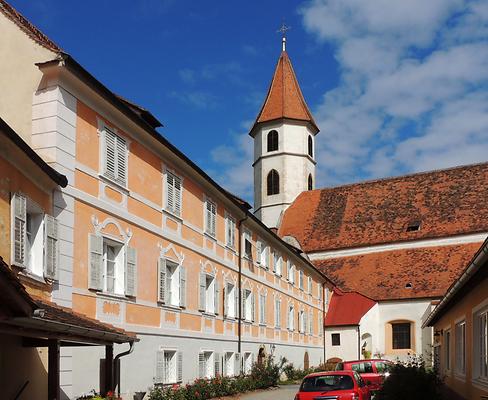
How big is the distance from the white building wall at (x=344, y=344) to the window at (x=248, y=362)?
57.3ft

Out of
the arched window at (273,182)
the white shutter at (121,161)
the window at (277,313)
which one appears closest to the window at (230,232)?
the window at (277,313)

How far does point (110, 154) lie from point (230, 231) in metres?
11.6

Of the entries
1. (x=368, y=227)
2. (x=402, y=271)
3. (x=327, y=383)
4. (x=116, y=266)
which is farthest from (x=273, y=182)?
(x=327, y=383)

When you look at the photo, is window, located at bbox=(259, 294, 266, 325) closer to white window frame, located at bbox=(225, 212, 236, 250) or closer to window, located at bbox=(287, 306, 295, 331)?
white window frame, located at bbox=(225, 212, 236, 250)

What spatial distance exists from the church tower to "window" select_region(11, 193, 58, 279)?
48551 mm

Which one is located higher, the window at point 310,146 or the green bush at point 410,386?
the window at point 310,146

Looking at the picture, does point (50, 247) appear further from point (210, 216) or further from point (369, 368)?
point (369, 368)

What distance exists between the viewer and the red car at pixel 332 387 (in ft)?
55.5

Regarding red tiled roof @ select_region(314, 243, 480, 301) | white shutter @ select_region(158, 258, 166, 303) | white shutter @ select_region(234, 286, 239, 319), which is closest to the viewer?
white shutter @ select_region(158, 258, 166, 303)

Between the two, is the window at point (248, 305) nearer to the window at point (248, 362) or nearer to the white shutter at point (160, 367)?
the window at point (248, 362)

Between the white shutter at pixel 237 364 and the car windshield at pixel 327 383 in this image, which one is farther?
the white shutter at pixel 237 364

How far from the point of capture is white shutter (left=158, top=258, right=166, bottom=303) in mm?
20328

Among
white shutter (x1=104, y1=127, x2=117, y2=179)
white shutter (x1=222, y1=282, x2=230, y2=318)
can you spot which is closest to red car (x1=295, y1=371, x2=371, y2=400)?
white shutter (x1=104, y1=127, x2=117, y2=179)

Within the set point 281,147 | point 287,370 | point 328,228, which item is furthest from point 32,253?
point 281,147
